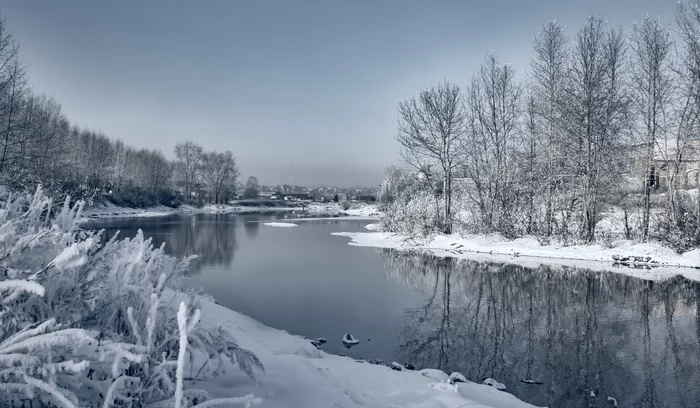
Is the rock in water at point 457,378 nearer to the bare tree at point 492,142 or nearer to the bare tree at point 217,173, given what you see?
the bare tree at point 492,142

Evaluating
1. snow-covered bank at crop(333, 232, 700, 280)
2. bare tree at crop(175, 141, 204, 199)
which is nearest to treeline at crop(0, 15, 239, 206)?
bare tree at crop(175, 141, 204, 199)

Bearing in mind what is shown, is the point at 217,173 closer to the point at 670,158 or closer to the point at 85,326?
the point at 670,158

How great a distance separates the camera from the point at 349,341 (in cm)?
658

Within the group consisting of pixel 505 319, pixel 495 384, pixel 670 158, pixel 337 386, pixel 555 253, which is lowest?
pixel 505 319

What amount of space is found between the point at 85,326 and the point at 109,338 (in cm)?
25

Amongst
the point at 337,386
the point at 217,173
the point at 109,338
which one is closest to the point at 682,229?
the point at 337,386

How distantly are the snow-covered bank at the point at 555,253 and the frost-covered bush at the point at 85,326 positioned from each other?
14000 millimetres

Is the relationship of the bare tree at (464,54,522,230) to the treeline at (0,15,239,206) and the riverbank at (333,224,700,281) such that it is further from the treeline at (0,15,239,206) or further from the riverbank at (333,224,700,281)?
the treeline at (0,15,239,206)

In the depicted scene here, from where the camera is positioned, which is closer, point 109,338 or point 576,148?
point 109,338

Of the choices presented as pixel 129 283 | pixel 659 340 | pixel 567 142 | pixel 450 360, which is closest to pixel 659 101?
pixel 567 142

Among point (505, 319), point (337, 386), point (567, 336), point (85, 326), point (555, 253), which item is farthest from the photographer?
point (555, 253)

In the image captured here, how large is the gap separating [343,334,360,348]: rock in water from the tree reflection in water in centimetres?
78

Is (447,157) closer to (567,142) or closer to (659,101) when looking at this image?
(567,142)

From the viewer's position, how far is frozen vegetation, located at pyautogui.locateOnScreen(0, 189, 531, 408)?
67.3 inches
